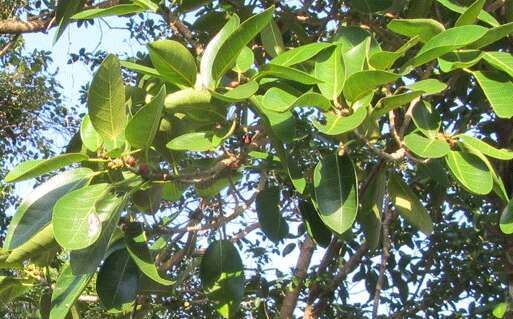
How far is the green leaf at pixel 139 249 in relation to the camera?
1.45m

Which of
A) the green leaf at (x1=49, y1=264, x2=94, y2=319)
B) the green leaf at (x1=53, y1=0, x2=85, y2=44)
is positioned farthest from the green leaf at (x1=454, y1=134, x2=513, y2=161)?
the green leaf at (x1=53, y1=0, x2=85, y2=44)

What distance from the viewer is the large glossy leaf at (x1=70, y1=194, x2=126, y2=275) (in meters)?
1.35

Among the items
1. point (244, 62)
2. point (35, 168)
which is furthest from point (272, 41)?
point (35, 168)

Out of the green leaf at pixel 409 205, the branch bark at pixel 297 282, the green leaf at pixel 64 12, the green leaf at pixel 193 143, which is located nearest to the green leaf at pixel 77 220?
the green leaf at pixel 193 143

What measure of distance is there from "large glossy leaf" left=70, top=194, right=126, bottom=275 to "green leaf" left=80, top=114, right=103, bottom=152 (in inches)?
4.8

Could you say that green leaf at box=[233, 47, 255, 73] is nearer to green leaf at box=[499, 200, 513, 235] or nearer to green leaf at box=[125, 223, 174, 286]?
green leaf at box=[125, 223, 174, 286]

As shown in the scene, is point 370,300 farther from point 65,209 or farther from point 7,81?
point 7,81

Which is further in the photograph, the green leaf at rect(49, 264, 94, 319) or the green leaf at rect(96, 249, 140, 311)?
the green leaf at rect(96, 249, 140, 311)

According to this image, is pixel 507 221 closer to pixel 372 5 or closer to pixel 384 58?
pixel 384 58

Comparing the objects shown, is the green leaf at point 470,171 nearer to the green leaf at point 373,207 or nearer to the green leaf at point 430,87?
the green leaf at point 430,87

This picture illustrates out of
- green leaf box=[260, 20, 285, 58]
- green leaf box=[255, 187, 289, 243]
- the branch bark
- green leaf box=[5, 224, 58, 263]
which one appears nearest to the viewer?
green leaf box=[5, 224, 58, 263]

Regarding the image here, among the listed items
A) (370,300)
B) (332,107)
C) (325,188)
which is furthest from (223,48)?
(370,300)

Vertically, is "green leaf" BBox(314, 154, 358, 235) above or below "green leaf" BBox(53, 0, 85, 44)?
below

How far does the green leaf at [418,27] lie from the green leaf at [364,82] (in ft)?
0.60
